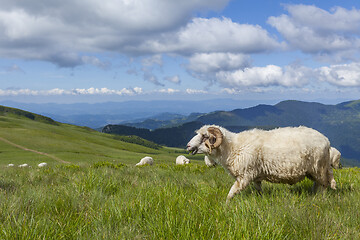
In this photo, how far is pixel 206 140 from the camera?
7367 millimetres

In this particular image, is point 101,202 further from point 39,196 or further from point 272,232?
point 272,232

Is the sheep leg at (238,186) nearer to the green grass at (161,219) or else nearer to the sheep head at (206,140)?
the sheep head at (206,140)

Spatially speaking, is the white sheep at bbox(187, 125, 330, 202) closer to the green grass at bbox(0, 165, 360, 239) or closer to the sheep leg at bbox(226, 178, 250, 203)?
the sheep leg at bbox(226, 178, 250, 203)

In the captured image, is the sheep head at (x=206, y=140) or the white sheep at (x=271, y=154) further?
the sheep head at (x=206, y=140)

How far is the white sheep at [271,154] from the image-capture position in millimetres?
6742

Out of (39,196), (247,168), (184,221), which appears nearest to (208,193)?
(247,168)

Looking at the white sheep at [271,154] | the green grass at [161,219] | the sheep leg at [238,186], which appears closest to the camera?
the green grass at [161,219]

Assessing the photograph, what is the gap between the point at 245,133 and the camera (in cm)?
777

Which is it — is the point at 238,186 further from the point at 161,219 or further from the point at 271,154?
the point at 161,219

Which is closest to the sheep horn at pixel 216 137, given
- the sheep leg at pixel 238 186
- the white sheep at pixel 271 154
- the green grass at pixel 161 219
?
the white sheep at pixel 271 154

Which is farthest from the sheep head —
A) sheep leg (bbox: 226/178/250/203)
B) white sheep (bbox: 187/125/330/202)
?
sheep leg (bbox: 226/178/250/203)

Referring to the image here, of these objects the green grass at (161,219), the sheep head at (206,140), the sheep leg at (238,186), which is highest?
the sheep head at (206,140)

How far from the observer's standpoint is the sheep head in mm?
7250

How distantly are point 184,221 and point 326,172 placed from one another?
5.74m
